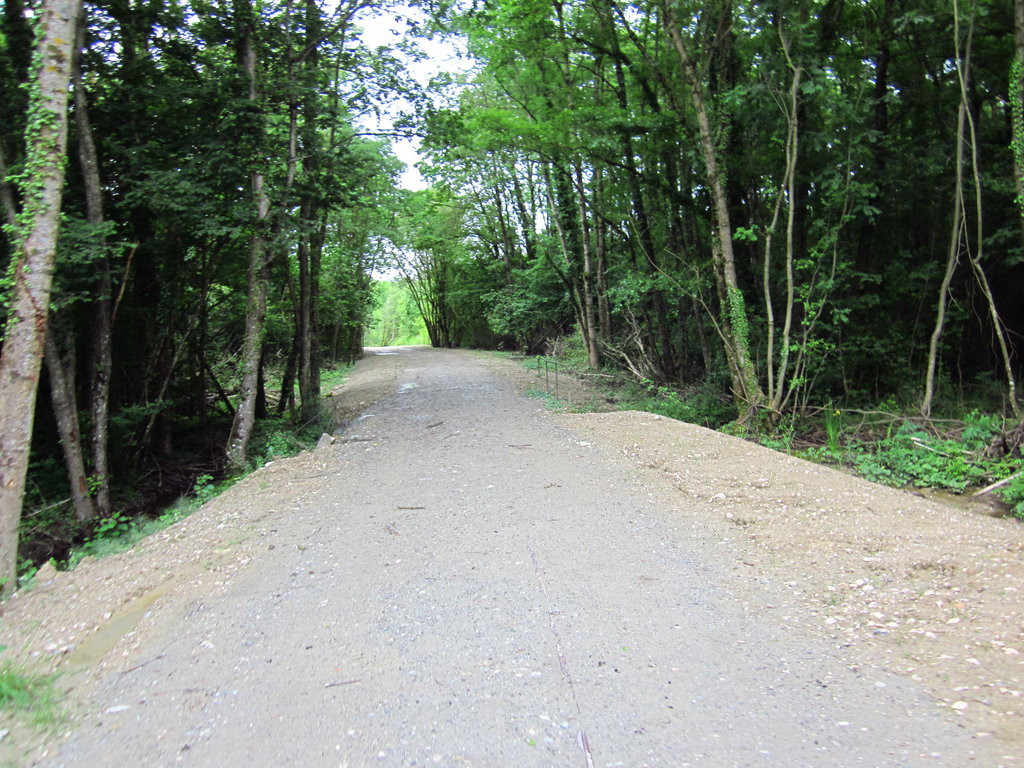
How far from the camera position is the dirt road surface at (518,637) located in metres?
2.68

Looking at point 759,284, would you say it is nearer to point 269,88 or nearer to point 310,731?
point 269,88

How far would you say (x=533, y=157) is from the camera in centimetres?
1677

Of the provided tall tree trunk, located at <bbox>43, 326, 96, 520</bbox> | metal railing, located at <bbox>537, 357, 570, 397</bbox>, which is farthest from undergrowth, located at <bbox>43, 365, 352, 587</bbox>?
metal railing, located at <bbox>537, 357, 570, 397</bbox>

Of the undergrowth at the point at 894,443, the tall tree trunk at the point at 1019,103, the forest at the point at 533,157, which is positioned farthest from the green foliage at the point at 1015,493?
the tall tree trunk at the point at 1019,103

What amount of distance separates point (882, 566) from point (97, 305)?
10.2 m

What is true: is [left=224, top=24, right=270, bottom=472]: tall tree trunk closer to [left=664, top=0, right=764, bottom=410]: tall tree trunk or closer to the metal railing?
Answer: the metal railing

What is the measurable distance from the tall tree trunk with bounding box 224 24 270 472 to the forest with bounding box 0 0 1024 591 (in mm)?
41

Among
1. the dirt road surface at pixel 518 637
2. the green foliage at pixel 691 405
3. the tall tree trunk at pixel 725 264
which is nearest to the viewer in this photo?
the dirt road surface at pixel 518 637

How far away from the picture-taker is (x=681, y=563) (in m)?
4.57

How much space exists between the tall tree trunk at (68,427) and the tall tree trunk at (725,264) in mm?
9886

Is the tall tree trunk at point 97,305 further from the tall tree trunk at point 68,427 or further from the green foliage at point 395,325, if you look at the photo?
the green foliage at point 395,325

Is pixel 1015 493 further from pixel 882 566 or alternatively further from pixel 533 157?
pixel 533 157

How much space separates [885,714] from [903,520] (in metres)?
2.90

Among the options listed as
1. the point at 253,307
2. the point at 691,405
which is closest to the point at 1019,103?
the point at 691,405
